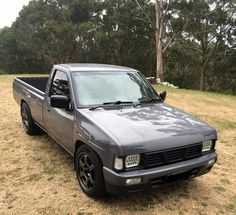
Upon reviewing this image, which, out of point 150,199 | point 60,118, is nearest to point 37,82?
point 60,118

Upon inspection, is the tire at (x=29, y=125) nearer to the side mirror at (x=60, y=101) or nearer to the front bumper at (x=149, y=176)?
the side mirror at (x=60, y=101)

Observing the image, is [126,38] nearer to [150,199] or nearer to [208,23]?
[208,23]

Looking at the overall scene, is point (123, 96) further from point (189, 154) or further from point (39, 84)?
point (39, 84)

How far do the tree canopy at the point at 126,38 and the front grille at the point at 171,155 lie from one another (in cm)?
2281

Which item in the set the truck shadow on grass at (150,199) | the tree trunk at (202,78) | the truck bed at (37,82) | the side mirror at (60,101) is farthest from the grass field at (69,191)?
the tree trunk at (202,78)

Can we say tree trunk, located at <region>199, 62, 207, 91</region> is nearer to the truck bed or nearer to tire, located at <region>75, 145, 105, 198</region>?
the truck bed

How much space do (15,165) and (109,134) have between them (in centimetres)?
249

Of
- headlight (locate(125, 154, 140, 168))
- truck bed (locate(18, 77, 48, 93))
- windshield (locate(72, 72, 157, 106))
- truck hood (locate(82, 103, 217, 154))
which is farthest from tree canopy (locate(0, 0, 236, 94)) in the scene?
headlight (locate(125, 154, 140, 168))

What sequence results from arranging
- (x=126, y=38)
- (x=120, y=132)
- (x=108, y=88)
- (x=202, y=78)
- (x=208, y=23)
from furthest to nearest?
(x=126, y=38), (x=202, y=78), (x=208, y=23), (x=108, y=88), (x=120, y=132)

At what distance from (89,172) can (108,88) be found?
4.78ft

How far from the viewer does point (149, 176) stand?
3.82m

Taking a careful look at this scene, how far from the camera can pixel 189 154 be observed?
4234 millimetres

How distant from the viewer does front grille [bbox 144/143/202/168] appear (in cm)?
390

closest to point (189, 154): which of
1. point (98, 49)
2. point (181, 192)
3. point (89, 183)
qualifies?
point (181, 192)
